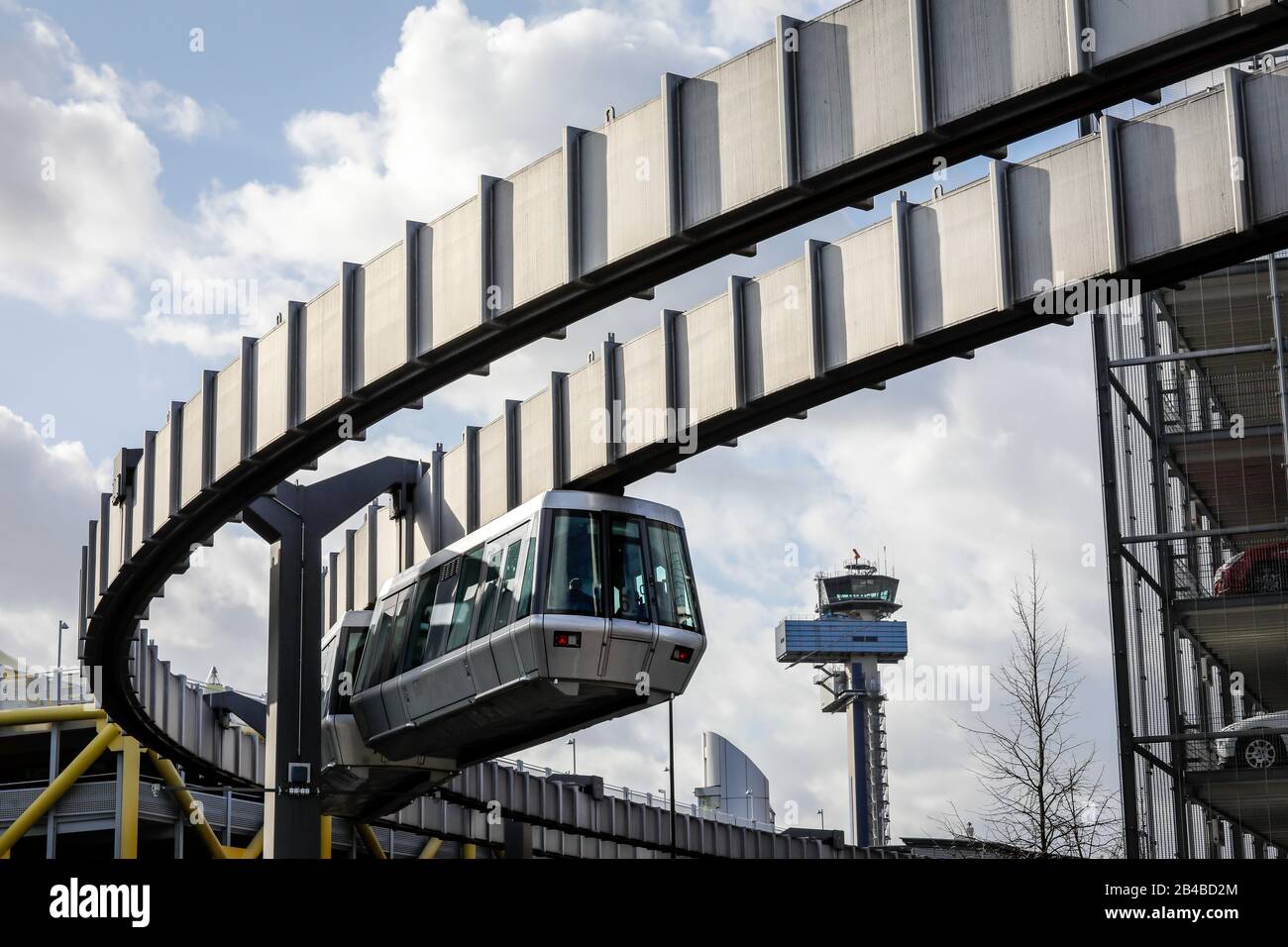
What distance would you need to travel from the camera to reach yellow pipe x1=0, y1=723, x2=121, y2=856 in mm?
47812

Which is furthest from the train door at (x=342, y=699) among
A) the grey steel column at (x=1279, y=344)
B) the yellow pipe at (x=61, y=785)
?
the yellow pipe at (x=61, y=785)

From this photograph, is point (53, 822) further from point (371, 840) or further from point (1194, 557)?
point (1194, 557)

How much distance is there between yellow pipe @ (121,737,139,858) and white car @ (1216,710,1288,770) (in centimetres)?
3230

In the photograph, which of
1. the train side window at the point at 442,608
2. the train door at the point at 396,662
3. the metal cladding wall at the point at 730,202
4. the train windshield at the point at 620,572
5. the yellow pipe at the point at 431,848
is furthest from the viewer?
the yellow pipe at the point at 431,848

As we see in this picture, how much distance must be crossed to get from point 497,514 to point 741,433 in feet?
19.2

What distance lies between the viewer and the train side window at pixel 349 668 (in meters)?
27.1

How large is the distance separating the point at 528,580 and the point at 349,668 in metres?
7.08

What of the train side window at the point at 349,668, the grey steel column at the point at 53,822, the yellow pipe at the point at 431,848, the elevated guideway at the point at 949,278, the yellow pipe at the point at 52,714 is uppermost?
the elevated guideway at the point at 949,278

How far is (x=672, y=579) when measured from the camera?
22281mm

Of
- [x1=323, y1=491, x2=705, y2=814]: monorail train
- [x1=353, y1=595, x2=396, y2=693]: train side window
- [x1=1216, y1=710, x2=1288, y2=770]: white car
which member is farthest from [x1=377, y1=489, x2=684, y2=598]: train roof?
[x1=1216, y1=710, x2=1288, y2=770]: white car

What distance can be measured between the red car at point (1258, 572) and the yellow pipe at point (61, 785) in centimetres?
3266

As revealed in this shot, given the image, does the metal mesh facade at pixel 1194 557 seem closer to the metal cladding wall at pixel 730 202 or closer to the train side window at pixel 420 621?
the metal cladding wall at pixel 730 202
